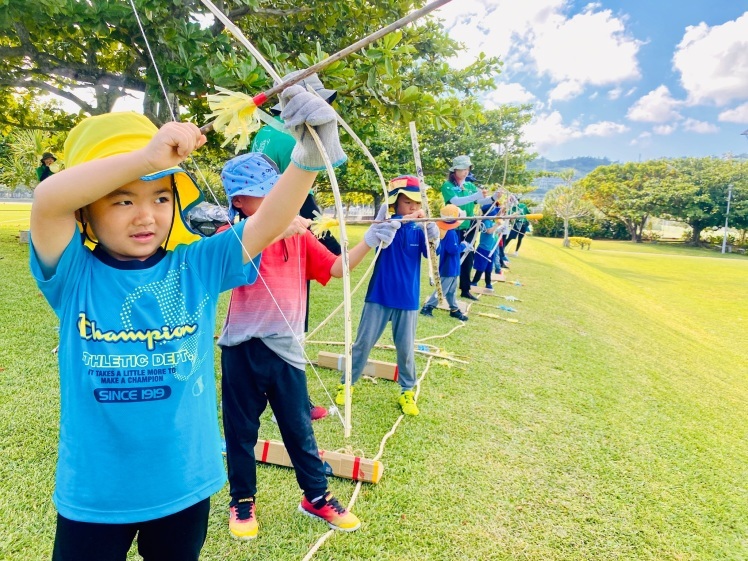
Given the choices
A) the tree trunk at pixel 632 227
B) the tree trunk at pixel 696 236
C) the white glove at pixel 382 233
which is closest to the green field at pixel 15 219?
the white glove at pixel 382 233

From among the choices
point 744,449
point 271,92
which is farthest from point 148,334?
point 744,449

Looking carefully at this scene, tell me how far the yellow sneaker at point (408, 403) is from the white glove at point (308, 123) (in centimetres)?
271

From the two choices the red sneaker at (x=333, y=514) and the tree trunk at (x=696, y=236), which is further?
the tree trunk at (x=696, y=236)

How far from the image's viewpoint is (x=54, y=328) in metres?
4.57

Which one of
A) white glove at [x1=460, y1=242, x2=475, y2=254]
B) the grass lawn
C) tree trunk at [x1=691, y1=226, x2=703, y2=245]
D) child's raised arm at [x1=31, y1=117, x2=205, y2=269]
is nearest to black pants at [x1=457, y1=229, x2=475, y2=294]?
white glove at [x1=460, y1=242, x2=475, y2=254]

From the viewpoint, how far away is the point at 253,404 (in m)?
2.18

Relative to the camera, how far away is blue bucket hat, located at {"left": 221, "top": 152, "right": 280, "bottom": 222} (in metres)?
2.08

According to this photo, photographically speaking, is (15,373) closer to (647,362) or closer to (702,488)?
(702,488)

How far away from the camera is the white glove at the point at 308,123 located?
1203 mm

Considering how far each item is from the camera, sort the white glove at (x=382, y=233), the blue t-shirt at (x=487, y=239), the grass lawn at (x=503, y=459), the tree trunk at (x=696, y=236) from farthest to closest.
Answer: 1. the tree trunk at (x=696, y=236)
2. the blue t-shirt at (x=487, y=239)
3. the white glove at (x=382, y=233)
4. the grass lawn at (x=503, y=459)

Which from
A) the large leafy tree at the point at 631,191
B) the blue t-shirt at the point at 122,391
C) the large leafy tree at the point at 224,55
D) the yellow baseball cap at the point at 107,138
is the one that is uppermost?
the large leafy tree at the point at 631,191

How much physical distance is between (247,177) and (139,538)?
1.51m

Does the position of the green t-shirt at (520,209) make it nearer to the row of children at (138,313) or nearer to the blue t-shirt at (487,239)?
the blue t-shirt at (487,239)

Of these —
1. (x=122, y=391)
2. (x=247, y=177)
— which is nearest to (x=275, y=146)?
(x=247, y=177)
